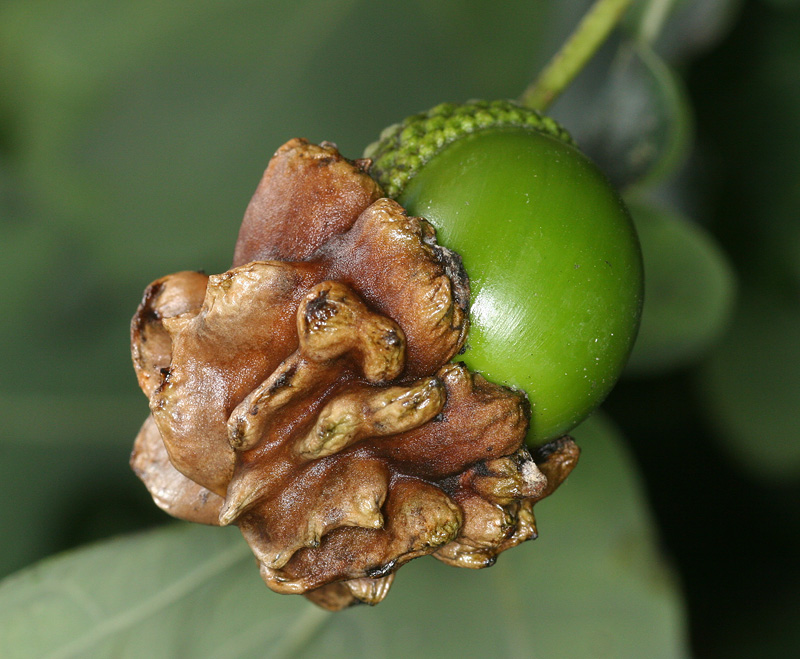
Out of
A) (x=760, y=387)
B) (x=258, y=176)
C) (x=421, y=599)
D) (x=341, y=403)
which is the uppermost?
(x=760, y=387)

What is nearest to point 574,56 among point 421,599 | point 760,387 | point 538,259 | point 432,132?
point 432,132

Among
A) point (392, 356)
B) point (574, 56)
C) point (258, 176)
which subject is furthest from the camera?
point (258, 176)

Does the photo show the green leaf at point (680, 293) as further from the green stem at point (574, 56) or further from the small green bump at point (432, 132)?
the small green bump at point (432, 132)

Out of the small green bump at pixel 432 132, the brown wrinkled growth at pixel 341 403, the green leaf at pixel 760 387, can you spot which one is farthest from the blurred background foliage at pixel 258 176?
the brown wrinkled growth at pixel 341 403

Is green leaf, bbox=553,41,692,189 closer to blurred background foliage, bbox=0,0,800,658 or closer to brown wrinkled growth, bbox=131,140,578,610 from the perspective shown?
blurred background foliage, bbox=0,0,800,658

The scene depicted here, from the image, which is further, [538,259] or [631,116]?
[631,116]

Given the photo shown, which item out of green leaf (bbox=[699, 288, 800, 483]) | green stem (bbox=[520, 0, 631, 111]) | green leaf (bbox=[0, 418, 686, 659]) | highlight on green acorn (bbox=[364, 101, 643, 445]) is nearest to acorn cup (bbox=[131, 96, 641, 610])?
highlight on green acorn (bbox=[364, 101, 643, 445])

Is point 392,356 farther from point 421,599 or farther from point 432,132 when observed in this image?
point 421,599

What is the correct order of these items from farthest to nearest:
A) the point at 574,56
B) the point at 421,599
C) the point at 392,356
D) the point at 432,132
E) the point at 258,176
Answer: the point at 258,176 < the point at 421,599 < the point at 574,56 < the point at 432,132 < the point at 392,356
